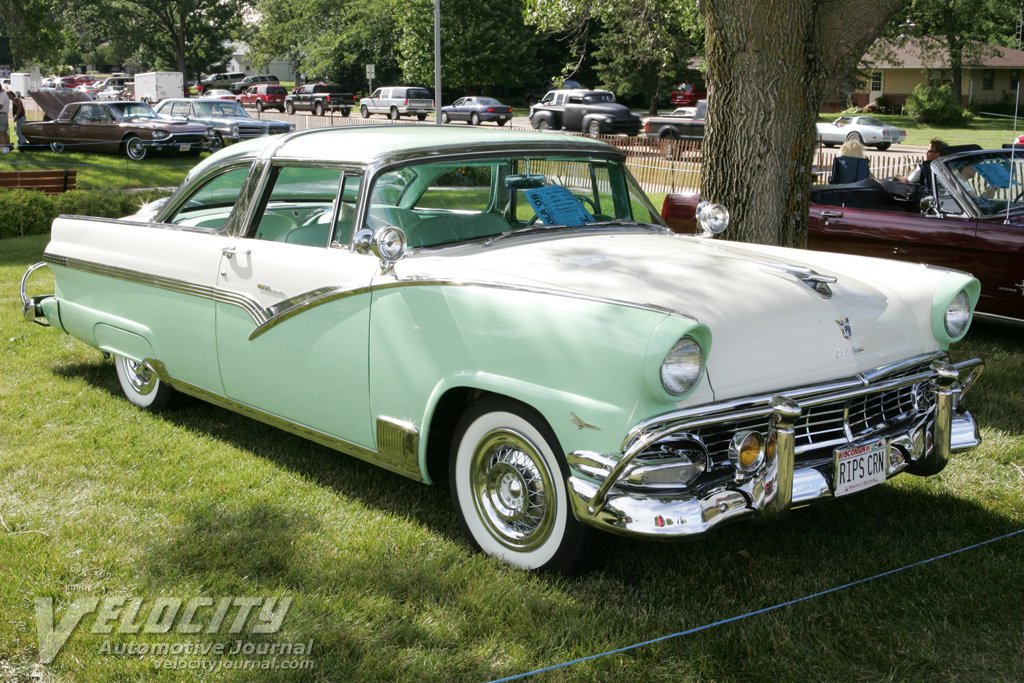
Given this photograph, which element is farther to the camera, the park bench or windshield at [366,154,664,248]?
the park bench

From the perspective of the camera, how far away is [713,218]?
497 centimetres

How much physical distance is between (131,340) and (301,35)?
206 feet

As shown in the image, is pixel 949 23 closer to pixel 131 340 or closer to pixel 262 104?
pixel 262 104

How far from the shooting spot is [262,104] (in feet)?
177

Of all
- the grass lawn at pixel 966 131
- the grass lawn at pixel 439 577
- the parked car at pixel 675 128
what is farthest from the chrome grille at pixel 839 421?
the grass lawn at pixel 966 131

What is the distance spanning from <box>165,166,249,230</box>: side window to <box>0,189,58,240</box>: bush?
26.0 feet

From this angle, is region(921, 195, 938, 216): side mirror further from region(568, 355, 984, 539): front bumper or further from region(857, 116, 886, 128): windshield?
region(857, 116, 886, 128): windshield

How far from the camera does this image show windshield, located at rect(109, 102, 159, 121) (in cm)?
2303

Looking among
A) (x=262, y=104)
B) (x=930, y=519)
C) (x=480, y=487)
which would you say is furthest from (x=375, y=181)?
(x=262, y=104)

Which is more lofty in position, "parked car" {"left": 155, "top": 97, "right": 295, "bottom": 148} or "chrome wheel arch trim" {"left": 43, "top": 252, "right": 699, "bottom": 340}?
"parked car" {"left": 155, "top": 97, "right": 295, "bottom": 148}

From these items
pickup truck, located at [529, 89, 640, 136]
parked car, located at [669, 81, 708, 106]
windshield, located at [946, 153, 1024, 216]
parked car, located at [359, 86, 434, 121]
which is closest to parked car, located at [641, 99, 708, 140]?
pickup truck, located at [529, 89, 640, 136]

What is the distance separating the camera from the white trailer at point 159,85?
4556cm

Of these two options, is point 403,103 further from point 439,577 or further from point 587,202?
point 439,577

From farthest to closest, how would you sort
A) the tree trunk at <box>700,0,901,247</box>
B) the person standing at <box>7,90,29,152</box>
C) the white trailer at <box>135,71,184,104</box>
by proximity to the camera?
the white trailer at <box>135,71,184,104</box> < the person standing at <box>7,90,29,152</box> < the tree trunk at <box>700,0,901,247</box>
